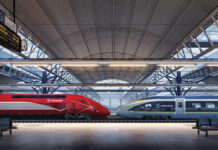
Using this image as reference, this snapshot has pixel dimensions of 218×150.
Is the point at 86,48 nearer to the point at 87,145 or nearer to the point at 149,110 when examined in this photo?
the point at 149,110

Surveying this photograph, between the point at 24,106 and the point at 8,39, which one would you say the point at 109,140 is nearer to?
the point at 8,39

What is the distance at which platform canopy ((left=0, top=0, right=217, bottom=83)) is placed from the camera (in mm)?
11484

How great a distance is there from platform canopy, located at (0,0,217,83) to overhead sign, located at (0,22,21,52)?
4738 millimetres

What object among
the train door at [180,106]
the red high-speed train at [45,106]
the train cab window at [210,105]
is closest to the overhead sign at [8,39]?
the red high-speed train at [45,106]

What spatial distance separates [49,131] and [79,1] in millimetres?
9153

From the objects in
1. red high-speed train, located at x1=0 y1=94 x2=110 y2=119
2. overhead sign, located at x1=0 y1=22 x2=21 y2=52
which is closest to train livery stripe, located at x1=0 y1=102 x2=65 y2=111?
red high-speed train, located at x1=0 y1=94 x2=110 y2=119

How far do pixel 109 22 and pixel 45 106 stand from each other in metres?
9.69

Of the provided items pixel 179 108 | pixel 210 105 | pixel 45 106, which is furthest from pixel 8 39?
pixel 210 105

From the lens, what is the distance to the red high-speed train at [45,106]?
48.8ft

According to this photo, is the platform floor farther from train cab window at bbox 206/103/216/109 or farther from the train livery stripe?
train cab window at bbox 206/103/216/109

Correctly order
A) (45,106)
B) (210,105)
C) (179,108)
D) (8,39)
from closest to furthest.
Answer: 1. (8,39)
2. (45,106)
3. (210,105)
4. (179,108)

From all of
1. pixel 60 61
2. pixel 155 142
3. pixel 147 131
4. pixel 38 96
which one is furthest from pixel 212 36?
pixel 38 96

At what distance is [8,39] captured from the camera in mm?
6660

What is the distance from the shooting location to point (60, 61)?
35.0 ft
